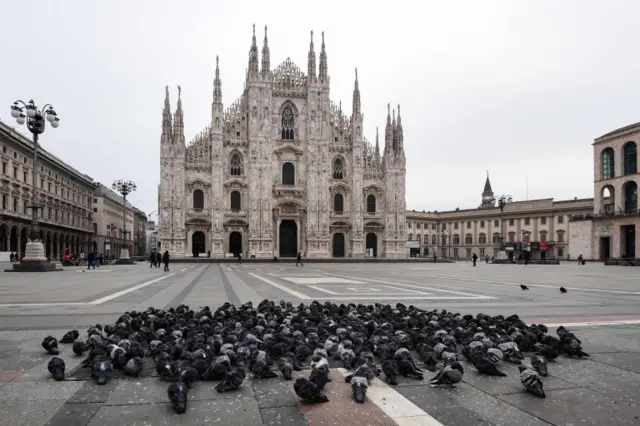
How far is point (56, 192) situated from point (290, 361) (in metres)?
64.2

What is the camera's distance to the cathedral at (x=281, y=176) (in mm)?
50469

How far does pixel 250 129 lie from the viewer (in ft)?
171

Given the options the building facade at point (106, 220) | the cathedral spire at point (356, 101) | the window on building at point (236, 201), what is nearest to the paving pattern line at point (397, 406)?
the window on building at point (236, 201)

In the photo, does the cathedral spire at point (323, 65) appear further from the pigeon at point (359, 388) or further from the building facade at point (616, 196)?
the pigeon at point (359, 388)

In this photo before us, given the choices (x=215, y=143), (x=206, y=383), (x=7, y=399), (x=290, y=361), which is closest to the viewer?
(x=7, y=399)

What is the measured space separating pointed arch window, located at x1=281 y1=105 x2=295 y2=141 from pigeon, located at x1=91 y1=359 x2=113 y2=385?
5130cm

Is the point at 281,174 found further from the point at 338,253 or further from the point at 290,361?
A: the point at 290,361

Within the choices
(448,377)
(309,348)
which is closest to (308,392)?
(448,377)

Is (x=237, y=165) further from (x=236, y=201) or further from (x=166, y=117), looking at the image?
(x=166, y=117)

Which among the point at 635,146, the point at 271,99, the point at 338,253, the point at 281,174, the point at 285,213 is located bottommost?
the point at 338,253

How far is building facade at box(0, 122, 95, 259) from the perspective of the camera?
4381 centimetres

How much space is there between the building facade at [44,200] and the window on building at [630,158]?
5982 centimetres

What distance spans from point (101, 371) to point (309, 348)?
194cm

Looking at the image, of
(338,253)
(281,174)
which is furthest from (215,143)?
(338,253)
